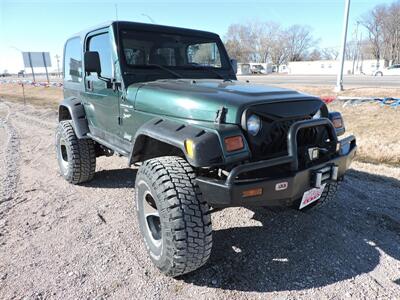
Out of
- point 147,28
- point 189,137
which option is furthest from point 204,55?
point 189,137

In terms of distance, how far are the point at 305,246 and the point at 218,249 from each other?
799 millimetres

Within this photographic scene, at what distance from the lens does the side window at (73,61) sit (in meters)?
4.50

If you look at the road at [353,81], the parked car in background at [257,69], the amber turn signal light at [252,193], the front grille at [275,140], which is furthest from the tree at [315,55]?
the amber turn signal light at [252,193]

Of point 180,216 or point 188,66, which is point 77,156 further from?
point 180,216

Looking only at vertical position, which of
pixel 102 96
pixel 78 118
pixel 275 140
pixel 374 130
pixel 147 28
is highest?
pixel 147 28

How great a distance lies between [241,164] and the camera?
2.35 metres

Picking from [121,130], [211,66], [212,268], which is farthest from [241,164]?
[211,66]

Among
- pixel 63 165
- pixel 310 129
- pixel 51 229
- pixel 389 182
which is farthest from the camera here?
pixel 63 165

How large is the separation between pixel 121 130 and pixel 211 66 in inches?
55.7

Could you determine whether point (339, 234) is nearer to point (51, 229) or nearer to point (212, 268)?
point (212, 268)

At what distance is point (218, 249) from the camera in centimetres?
306

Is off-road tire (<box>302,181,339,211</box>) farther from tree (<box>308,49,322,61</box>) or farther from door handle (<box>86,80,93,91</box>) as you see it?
tree (<box>308,49,322,61</box>)

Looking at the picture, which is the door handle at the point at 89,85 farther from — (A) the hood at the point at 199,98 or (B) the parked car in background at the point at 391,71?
(B) the parked car in background at the point at 391,71

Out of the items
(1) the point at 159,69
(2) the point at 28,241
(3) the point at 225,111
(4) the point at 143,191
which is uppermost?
(1) the point at 159,69
